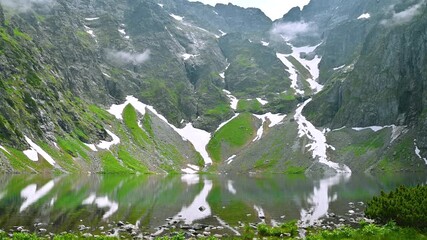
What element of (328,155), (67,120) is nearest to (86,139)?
(67,120)

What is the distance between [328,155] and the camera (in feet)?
620

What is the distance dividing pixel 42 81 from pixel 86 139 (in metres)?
33.5

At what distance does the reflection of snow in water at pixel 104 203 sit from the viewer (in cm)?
4884

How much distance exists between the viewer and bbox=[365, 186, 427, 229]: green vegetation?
3098 centimetres

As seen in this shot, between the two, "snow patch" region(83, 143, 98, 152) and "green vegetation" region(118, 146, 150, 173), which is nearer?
"green vegetation" region(118, 146, 150, 173)

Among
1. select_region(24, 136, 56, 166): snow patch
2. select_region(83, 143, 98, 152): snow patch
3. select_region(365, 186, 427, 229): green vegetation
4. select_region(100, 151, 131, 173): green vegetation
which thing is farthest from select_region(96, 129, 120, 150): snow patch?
select_region(365, 186, 427, 229): green vegetation

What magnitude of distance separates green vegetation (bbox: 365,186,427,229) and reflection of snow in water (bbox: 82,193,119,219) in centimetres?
2882

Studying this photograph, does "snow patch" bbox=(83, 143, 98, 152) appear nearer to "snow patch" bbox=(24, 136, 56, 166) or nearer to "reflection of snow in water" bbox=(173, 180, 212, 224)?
"snow patch" bbox=(24, 136, 56, 166)

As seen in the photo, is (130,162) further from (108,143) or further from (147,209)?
(147,209)

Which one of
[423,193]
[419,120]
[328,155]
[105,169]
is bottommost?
[423,193]

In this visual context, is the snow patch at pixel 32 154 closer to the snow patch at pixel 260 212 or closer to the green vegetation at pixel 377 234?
the snow patch at pixel 260 212

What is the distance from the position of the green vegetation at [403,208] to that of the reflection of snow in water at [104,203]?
28824 millimetres

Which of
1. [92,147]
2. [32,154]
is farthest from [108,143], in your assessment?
[32,154]

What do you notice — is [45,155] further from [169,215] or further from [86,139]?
[169,215]
